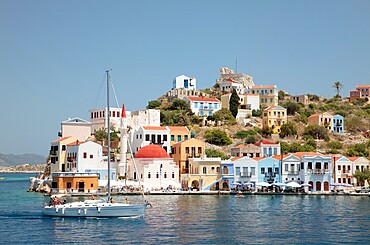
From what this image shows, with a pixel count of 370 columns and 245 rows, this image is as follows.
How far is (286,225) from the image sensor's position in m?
40.8

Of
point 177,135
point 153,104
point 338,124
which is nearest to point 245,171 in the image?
point 177,135

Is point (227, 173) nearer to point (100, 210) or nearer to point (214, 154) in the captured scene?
point (214, 154)

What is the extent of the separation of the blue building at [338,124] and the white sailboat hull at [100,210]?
2648 inches

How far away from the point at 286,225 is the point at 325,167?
31979mm

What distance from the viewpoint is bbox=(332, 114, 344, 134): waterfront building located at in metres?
105

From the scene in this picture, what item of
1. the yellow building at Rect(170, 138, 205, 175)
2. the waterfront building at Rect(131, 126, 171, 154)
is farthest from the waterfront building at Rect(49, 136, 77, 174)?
the yellow building at Rect(170, 138, 205, 175)

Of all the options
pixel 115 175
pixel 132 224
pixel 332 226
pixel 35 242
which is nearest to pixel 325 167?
pixel 115 175

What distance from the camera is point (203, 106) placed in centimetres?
10250

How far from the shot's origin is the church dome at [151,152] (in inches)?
2817

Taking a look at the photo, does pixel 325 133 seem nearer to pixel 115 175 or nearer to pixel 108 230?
pixel 115 175

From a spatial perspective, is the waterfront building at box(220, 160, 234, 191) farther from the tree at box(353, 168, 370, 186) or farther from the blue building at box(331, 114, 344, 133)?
the blue building at box(331, 114, 344, 133)

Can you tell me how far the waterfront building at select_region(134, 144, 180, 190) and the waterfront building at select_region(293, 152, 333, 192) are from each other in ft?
48.0

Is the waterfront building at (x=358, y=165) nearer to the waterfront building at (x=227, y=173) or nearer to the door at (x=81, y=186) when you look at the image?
the waterfront building at (x=227, y=173)

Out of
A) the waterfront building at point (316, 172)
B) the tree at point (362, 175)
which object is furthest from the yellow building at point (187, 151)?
the tree at point (362, 175)
